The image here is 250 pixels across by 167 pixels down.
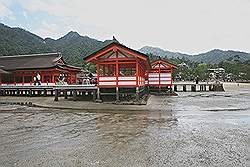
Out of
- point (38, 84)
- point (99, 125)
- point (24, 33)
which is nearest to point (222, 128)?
point (99, 125)

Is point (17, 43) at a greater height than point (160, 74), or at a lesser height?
greater

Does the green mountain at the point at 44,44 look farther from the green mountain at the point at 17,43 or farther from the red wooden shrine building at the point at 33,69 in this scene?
the red wooden shrine building at the point at 33,69

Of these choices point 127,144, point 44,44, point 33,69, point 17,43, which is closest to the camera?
point 127,144

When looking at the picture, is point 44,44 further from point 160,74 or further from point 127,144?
point 127,144

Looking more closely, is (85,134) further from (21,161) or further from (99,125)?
(21,161)

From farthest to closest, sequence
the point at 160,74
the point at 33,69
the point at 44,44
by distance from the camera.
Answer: the point at 44,44
the point at 160,74
the point at 33,69

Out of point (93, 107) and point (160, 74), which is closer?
point (93, 107)

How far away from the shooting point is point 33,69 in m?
29.0

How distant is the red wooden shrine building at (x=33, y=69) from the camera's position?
28.8 metres

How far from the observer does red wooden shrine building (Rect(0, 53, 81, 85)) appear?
28.8 metres

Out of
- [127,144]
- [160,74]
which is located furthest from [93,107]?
[160,74]

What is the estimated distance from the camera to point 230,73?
99.5 m

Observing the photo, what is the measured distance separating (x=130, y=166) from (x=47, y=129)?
5182mm

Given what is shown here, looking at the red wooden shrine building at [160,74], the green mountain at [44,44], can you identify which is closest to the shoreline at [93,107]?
the red wooden shrine building at [160,74]
